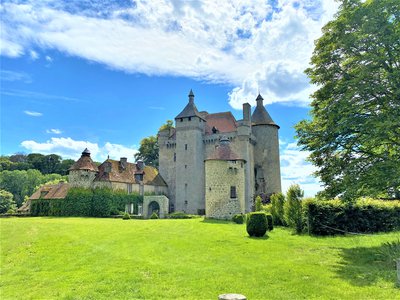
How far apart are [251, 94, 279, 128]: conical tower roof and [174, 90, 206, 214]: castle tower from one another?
27.6 feet

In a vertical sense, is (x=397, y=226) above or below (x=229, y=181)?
below

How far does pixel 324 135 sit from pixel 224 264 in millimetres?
7347

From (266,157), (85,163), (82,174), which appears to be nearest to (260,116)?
(266,157)

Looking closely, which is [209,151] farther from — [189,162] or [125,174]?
[125,174]

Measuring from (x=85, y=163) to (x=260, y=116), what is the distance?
25.4m

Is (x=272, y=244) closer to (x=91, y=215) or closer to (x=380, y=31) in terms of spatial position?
(x=380, y=31)

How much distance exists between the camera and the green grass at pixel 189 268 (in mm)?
9086

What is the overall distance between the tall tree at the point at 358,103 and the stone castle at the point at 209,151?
25.5m

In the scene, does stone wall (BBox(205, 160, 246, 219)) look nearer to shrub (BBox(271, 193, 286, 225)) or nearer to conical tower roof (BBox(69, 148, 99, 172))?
shrub (BBox(271, 193, 286, 225))

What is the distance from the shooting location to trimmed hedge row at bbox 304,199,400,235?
2122 cm

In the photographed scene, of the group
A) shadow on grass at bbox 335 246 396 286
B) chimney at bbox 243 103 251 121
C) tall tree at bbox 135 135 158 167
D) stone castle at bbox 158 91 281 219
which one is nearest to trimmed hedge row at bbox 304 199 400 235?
shadow on grass at bbox 335 246 396 286

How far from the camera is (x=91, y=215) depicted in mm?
41156

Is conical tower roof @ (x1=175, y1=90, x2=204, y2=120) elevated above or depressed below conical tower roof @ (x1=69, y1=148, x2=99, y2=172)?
above

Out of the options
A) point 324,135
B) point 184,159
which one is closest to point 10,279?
point 324,135
